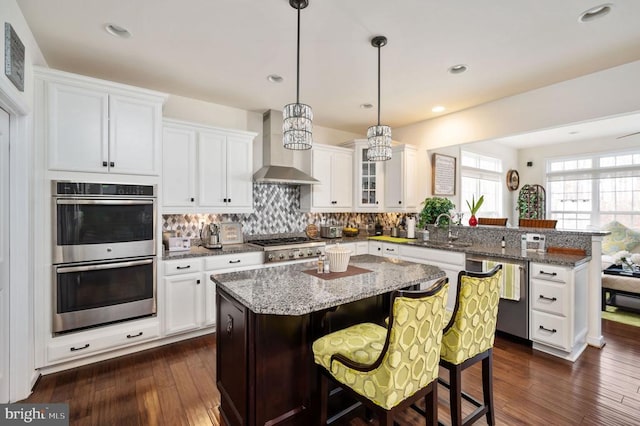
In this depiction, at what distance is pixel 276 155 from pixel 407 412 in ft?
10.7

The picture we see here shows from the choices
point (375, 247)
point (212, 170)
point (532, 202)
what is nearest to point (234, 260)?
point (212, 170)

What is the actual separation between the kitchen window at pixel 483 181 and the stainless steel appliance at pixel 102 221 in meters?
5.49

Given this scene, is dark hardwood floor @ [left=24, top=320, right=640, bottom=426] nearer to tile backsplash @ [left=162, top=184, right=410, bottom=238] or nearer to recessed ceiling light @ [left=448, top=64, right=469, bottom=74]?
tile backsplash @ [left=162, top=184, right=410, bottom=238]

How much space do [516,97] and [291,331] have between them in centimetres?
370

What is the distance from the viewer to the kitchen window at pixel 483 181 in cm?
630

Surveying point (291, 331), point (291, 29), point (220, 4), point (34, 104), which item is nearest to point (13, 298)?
point (34, 104)

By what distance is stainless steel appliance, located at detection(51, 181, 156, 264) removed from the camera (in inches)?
98.7

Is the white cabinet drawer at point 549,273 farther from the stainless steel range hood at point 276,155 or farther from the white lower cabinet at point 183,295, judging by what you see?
the white lower cabinet at point 183,295

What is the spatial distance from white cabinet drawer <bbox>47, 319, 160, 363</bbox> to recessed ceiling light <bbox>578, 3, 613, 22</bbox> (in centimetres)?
433

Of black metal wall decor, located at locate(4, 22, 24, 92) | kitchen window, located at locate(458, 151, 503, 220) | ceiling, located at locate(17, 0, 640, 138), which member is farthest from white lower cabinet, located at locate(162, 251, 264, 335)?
kitchen window, located at locate(458, 151, 503, 220)

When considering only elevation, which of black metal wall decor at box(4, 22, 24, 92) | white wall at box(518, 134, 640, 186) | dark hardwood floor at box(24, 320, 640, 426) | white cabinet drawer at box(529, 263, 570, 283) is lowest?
dark hardwood floor at box(24, 320, 640, 426)

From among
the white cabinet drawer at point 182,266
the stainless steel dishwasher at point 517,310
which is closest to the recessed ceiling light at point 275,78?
the white cabinet drawer at point 182,266

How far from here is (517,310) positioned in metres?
3.12

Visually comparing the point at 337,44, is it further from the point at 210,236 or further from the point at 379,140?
the point at 210,236
